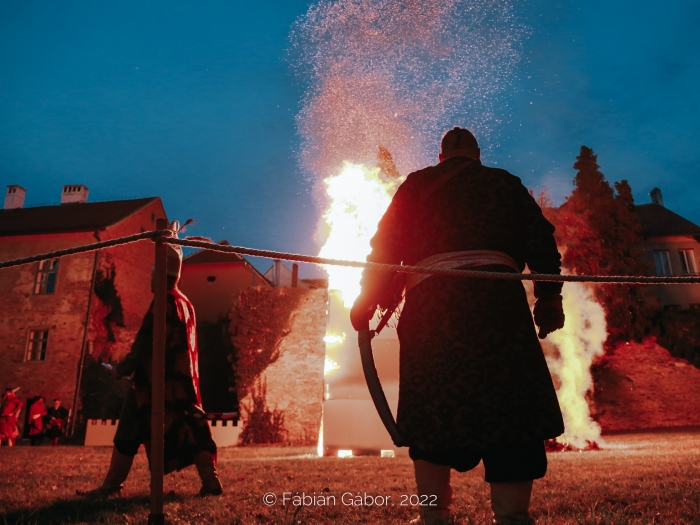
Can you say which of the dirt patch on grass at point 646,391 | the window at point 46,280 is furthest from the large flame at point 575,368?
the window at point 46,280

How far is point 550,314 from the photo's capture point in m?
2.54

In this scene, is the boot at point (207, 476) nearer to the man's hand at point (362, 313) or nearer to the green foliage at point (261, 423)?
the man's hand at point (362, 313)

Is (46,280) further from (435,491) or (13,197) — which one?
(435,491)

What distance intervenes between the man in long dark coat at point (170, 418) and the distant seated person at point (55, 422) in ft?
46.9

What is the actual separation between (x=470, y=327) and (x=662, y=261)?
93.6 ft

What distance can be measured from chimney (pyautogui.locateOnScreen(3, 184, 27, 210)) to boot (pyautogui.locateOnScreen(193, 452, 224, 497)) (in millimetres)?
29016

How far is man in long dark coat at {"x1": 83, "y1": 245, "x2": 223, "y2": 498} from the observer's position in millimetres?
4023

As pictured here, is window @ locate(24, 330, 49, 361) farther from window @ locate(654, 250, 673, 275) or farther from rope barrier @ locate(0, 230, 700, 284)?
window @ locate(654, 250, 673, 275)

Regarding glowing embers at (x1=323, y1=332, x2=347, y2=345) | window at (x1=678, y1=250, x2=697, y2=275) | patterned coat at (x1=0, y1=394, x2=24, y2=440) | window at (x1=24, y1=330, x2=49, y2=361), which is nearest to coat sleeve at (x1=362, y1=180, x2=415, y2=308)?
glowing embers at (x1=323, y1=332, x2=347, y2=345)

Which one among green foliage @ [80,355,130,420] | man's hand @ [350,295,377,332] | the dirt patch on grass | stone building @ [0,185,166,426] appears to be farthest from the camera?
stone building @ [0,185,166,426]

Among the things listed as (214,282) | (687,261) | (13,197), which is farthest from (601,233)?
(13,197)

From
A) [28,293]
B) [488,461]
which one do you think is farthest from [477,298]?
[28,293]

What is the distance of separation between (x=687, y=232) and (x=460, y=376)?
29443 mm

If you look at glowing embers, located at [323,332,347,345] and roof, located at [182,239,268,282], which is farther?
roof, located at [182,239,268,282]
